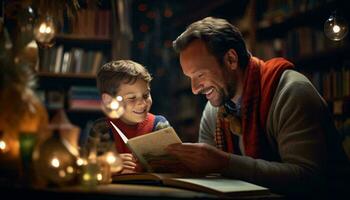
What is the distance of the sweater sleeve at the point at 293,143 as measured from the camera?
1.58m

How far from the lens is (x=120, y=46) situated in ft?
12.9

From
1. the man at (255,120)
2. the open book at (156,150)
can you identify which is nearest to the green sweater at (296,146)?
the man at (255,120)

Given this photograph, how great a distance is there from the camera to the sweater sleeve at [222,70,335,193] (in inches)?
62.2

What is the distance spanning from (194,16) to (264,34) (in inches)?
45.3

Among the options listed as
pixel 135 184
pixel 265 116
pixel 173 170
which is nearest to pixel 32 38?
pixel 135 184

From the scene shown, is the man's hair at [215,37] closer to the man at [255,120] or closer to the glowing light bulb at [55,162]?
the man at [255,120]

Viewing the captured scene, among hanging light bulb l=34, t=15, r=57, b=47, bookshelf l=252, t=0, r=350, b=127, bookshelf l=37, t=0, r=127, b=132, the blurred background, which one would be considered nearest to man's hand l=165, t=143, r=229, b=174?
hanging light bulb l=34, t=15, r=57, b=47

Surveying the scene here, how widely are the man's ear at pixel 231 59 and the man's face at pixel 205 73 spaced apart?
25mm

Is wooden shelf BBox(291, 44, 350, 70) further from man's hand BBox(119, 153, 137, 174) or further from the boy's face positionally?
man's hand BBox(119, 153, 137, 174)

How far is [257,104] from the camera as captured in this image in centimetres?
190

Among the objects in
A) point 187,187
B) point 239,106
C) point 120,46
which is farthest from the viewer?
point 120,46

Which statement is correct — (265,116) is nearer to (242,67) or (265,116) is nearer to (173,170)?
(242,67)

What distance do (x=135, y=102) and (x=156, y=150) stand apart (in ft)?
1.68

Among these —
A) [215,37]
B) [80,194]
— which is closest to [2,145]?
[80,194]
